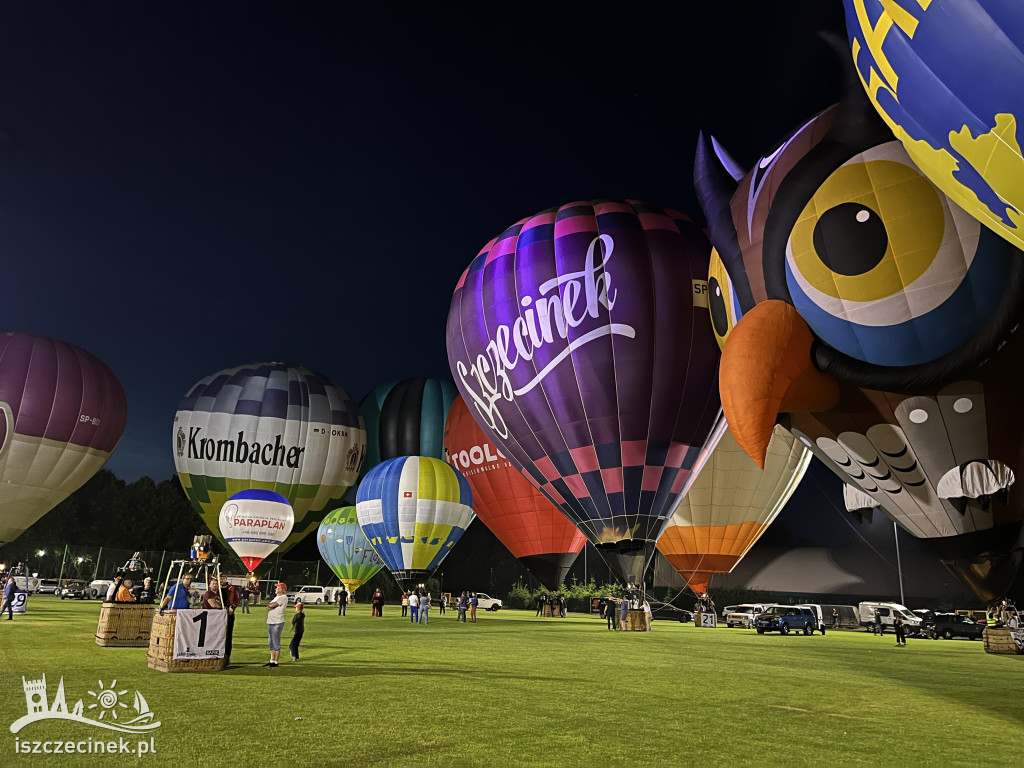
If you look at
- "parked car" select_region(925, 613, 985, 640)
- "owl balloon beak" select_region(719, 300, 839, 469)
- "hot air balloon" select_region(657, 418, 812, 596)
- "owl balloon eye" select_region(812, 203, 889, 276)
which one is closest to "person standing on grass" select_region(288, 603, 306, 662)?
"owl balloon beak" select_region(719, 300, 839, 469)

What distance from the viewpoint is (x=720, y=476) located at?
1056 inches

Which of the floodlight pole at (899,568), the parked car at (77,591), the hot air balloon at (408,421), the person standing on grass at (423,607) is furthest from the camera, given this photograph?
the floodlight pole at (899,568)

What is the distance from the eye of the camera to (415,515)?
30031 millimetres

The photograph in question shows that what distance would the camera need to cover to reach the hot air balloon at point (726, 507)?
26562mm

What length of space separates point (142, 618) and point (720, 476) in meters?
19.7

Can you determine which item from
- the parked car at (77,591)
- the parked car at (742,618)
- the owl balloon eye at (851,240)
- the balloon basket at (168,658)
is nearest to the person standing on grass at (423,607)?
the balloon basket at (168,658)

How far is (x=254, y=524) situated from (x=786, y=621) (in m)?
21.1

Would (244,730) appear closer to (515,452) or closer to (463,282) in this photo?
(515,452)

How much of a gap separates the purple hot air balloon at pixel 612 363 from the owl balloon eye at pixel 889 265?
27.0 feet

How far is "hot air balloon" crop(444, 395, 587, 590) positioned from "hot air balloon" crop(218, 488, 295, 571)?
7.79 m

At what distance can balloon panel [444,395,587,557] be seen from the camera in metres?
28.1

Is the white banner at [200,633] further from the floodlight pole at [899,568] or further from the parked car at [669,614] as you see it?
the floodlight pole at [899,568]

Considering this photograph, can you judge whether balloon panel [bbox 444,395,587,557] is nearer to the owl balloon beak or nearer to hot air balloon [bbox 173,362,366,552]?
hot air balloon [bbox 173,362,366,552]

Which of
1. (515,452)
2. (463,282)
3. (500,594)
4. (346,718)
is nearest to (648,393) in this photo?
(515,452)
